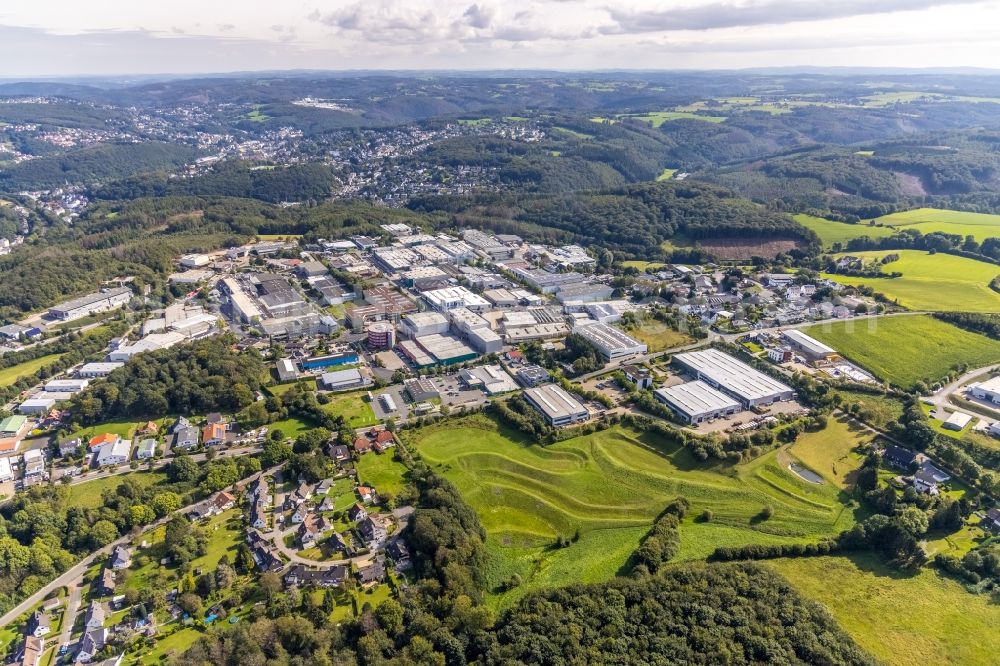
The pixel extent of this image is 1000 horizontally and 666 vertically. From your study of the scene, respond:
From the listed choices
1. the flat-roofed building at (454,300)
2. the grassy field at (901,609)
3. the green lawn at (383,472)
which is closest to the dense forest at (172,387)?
the green lawn at (383,472)

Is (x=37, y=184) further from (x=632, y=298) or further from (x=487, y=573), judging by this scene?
(x=487, y=573)

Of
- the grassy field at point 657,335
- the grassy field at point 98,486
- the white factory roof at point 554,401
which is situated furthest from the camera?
the grassy field at point 657,335

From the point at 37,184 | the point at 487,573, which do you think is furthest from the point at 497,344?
the point at 37,184

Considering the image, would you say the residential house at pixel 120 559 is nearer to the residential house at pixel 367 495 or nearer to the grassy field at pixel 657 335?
the residential house at pixel 367 495

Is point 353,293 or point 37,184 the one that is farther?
point 37,184

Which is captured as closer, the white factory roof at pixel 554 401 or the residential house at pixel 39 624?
the residential house at pixel 39 624

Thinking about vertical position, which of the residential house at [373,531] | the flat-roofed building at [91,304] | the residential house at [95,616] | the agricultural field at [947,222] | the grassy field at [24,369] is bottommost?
the residential house at [95,616]

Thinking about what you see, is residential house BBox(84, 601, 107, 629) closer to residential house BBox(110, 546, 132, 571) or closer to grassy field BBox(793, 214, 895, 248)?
residential house BBox(110, 546, 132, 571)
